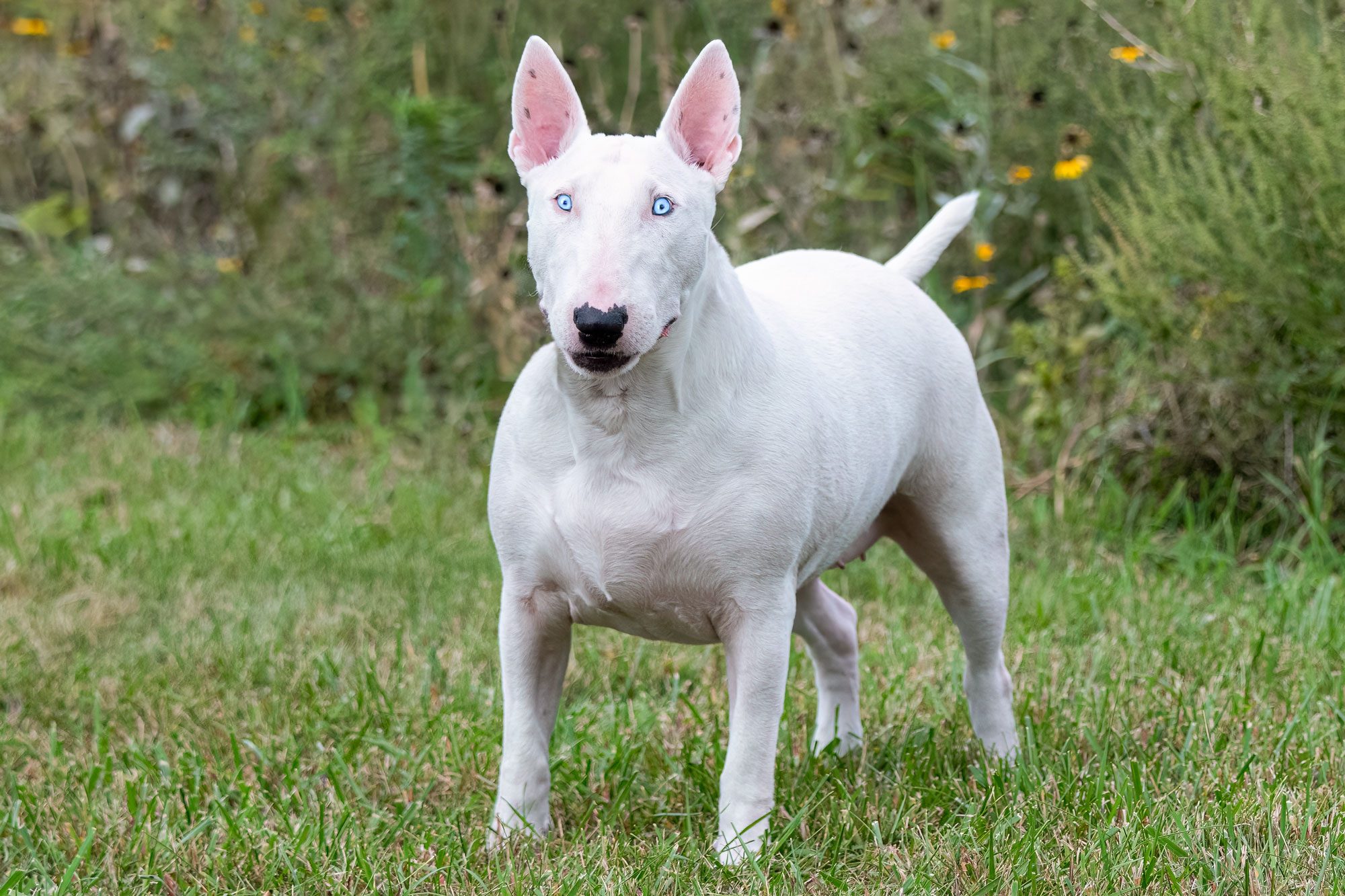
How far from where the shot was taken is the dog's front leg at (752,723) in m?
2.64

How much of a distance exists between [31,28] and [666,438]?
6.33 meters

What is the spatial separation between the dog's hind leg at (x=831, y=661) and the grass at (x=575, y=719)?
A: 0.09m

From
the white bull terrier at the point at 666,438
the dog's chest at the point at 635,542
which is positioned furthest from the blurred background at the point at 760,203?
the dog's chest at the point at 635,542

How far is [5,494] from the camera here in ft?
17.4

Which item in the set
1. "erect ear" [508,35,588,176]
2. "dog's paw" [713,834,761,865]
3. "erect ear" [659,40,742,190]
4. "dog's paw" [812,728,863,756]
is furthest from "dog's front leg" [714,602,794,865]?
"erect ear" [508,35,588,176]

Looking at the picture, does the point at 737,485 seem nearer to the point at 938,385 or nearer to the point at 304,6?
the point at 938,385

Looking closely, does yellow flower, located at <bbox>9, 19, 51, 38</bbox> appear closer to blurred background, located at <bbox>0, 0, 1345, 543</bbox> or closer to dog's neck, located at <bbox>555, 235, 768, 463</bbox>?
blurred background, located at <bbox>0, 0, 1345, 543</bbox>

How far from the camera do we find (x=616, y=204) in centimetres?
234

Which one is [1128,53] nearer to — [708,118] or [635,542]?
[708,118]

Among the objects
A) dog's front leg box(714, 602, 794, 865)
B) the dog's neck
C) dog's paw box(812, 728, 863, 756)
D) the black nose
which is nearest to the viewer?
the black nose

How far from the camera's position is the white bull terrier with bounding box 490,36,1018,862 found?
237 centimetres

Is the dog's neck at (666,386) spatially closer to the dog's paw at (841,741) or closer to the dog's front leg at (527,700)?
the dog's front leg at (527,700)

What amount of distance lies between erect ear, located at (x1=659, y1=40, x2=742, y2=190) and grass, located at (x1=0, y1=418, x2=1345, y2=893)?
1.20 m

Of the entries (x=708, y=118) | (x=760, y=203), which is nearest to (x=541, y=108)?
(x=708, y=118)
